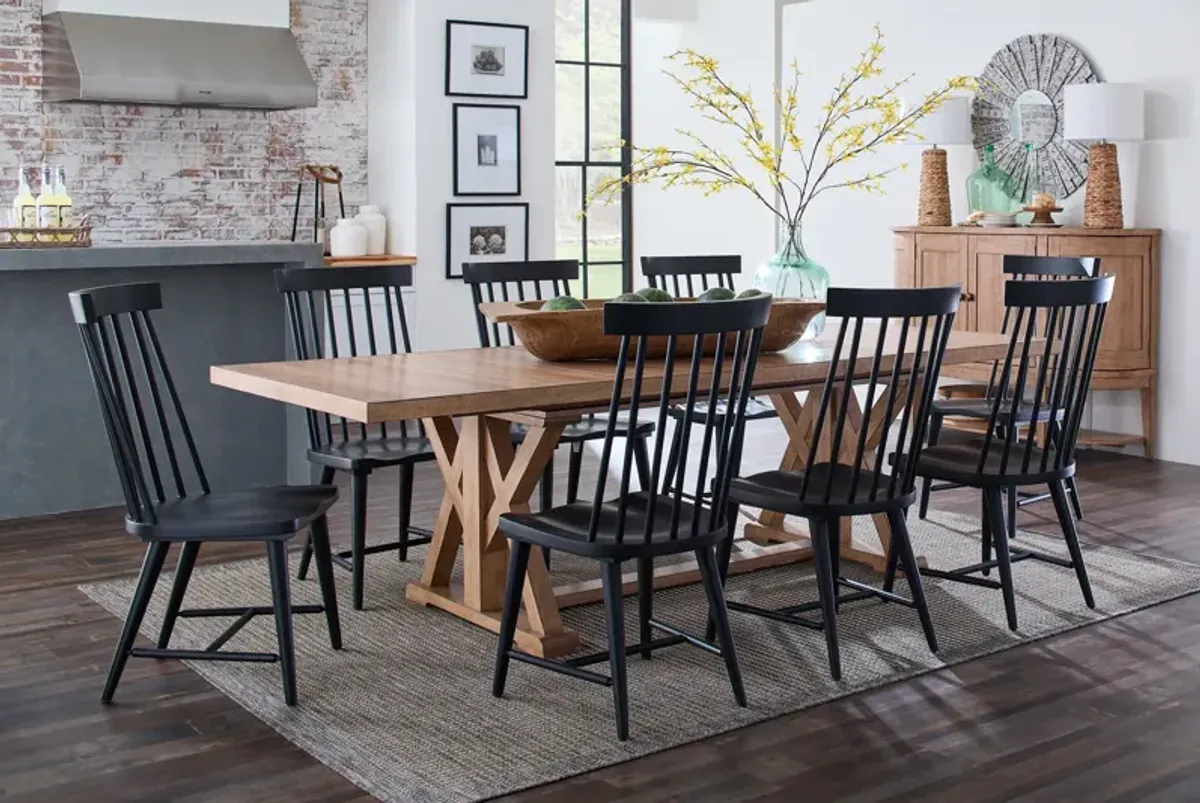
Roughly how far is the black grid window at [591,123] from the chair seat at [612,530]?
608cm

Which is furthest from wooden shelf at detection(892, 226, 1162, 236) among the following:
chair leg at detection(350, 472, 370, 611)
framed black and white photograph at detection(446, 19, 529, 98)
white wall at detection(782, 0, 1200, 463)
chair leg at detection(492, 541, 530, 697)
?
chair leg at detection(492, 541, 530, 697)

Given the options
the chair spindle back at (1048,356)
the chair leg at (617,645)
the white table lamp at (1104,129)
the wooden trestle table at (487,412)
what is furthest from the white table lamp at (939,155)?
the chair leg at (617,645)

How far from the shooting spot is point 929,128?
7.27 meters

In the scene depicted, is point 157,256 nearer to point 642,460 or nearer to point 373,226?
point 642,460

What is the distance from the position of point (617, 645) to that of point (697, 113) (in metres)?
6.55

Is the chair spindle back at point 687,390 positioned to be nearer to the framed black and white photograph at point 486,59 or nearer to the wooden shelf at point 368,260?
the wooden shelf at point 368,260

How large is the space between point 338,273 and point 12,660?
4.98 ft

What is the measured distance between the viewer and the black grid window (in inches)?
374

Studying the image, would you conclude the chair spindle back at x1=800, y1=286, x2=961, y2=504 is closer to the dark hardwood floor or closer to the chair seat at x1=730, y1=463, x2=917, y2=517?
the chair seat at x1=730, y1=463, x2=917, y2=517

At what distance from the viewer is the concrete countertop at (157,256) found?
5.11 m

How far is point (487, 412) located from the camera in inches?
137

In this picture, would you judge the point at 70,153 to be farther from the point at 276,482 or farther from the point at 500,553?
the point at 500,553

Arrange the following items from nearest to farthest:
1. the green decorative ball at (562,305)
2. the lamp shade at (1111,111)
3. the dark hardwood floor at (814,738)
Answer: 1. the dark hardwood floor at (814,738)
2. the green decorative ball at (562,305)
3. the lamp shade at (1111,111)

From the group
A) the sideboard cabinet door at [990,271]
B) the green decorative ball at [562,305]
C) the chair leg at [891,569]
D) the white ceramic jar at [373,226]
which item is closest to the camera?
the green decorative ball at [562,305]
